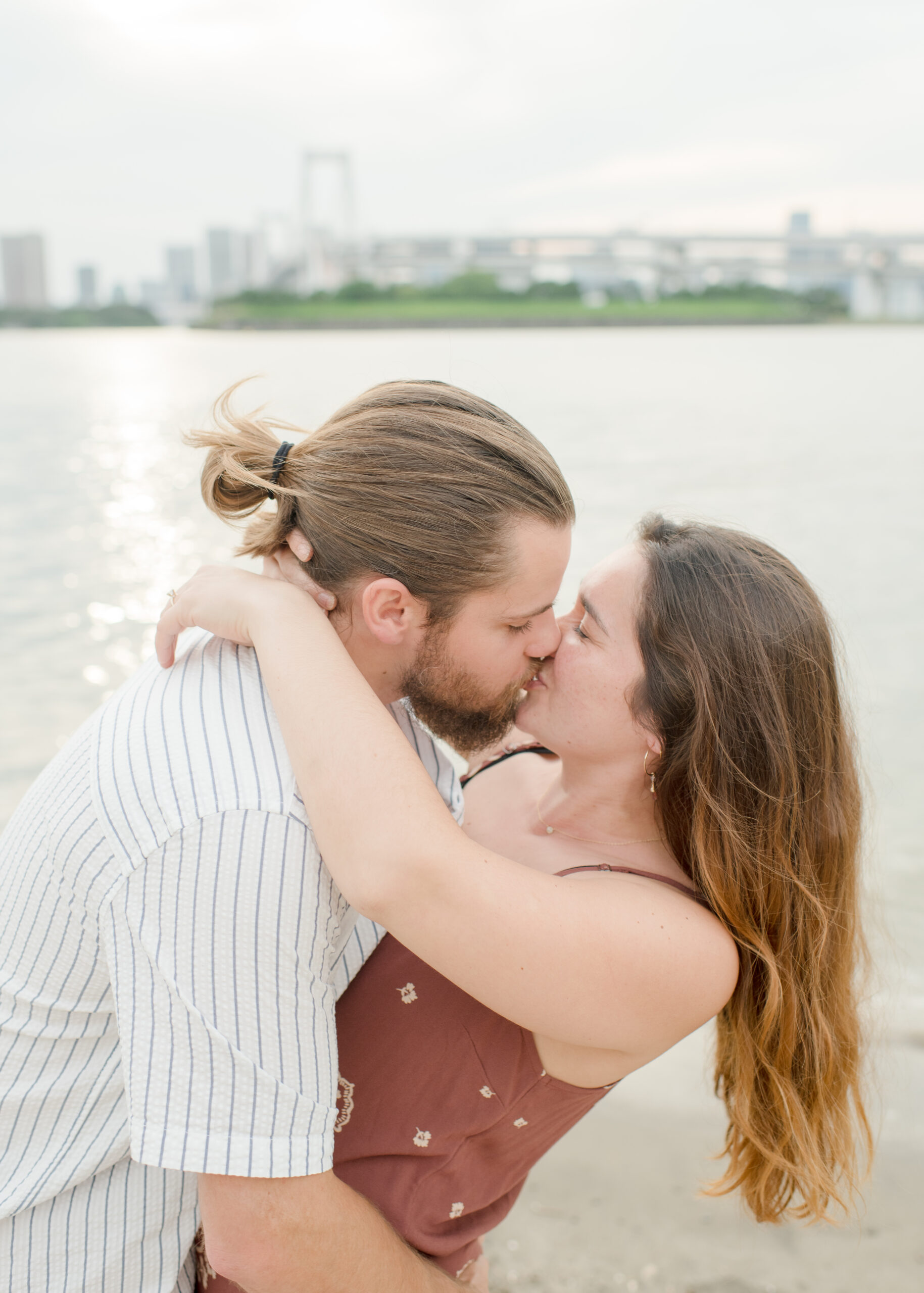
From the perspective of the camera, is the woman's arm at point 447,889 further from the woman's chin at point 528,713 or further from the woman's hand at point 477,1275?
the woman's hand at point 477,1275

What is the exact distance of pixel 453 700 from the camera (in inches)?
75.6

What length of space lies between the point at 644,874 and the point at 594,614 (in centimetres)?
46

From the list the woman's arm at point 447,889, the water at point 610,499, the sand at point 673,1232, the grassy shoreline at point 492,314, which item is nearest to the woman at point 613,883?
the woman's arm at point 447,889

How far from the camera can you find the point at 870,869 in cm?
504

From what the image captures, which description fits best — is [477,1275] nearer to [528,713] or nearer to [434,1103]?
[434,1103]

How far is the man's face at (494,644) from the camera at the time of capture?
1.82m

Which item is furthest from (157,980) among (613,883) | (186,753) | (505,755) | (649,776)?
(505,755)

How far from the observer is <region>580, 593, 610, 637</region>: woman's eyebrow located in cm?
197

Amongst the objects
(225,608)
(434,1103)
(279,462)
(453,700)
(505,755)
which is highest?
(279,462)

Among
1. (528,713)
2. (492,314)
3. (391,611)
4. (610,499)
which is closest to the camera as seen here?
(391,611)

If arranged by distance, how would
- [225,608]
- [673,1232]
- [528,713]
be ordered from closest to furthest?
[225,608] → [528,713] → [673,1232]

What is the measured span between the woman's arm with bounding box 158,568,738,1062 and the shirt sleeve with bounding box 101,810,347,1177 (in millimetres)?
99

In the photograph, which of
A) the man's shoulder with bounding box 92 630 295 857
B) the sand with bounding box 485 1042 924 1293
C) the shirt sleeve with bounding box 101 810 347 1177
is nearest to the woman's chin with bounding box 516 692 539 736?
the man's shoulder with bounding box 92 630 295 857

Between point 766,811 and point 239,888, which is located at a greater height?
point 239,888
